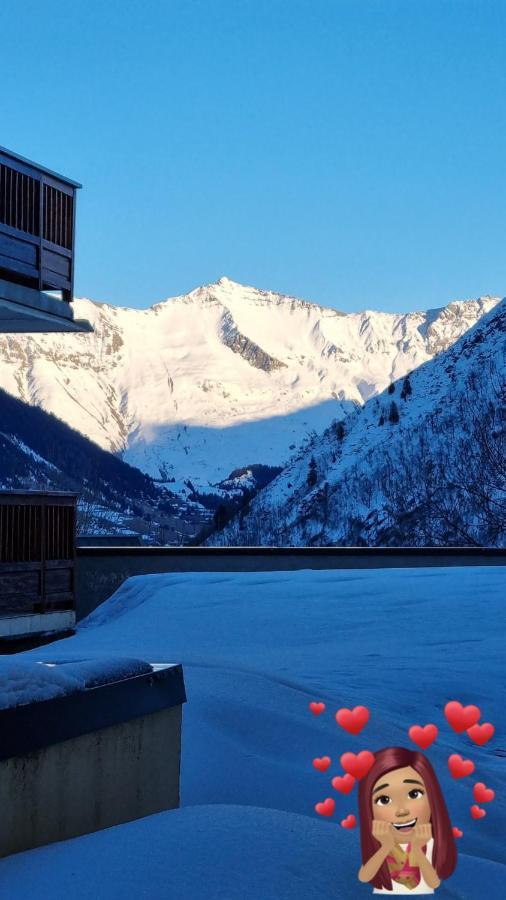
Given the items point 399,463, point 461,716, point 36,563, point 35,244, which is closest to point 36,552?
point 36,563

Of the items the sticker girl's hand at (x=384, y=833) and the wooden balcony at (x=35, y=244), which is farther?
the wooden balcony at (x=35, y=244)

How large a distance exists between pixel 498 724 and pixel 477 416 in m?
93.3

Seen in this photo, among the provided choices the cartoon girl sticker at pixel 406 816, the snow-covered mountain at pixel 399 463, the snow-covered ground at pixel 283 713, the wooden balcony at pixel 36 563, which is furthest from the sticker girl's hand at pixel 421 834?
the snow-covered mountain at pixel 399 463

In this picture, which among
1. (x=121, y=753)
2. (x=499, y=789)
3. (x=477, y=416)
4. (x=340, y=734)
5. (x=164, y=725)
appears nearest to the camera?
(x=121, y=753)

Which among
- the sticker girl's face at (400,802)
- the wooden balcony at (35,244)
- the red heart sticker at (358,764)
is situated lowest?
the sticker girl's face at (400,802)

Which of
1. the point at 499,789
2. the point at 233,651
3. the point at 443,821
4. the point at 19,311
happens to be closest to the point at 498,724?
the point at 499,789

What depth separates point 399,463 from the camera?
10838cm

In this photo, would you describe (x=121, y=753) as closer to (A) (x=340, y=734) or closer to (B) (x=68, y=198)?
(A) (x=340, y=734)

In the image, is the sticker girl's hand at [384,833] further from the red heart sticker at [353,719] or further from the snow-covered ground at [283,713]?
the snow-covered ground at [283,713]

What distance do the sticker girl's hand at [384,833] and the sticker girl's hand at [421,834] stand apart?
6 cm

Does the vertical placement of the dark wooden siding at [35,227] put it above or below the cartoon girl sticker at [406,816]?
above

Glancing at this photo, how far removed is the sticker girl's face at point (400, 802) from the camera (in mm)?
2750

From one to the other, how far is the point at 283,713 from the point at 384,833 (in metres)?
5.79

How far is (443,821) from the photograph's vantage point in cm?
277
